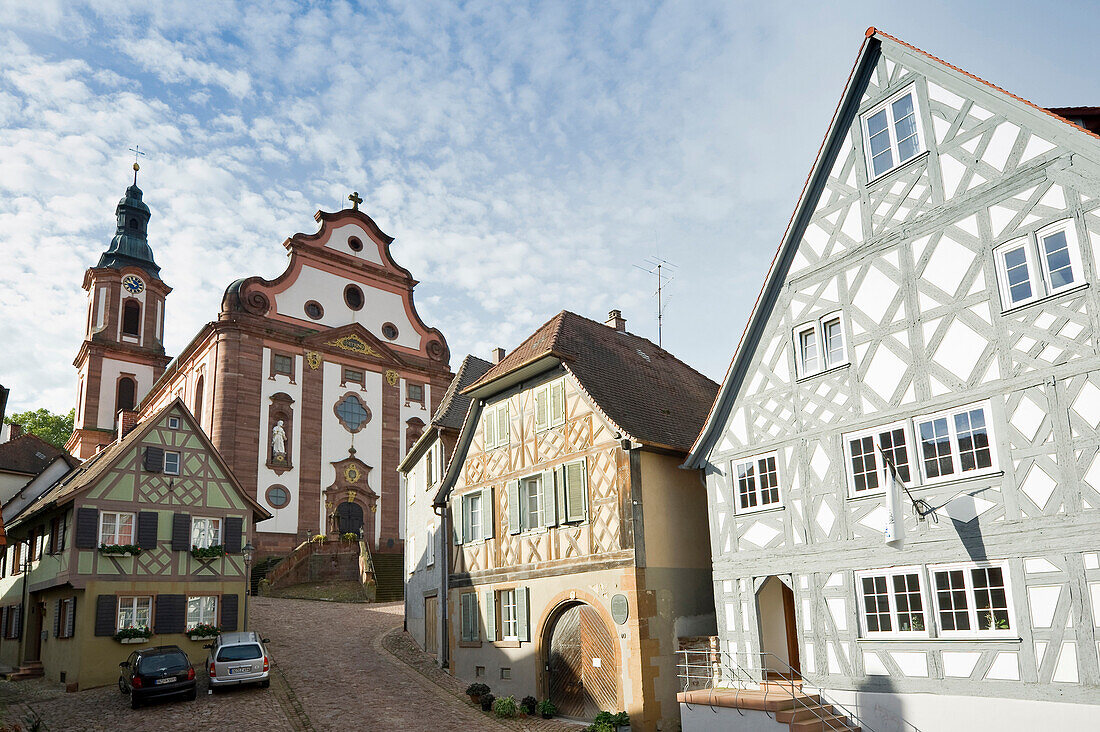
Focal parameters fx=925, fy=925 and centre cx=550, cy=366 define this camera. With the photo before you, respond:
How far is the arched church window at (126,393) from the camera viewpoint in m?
67.1

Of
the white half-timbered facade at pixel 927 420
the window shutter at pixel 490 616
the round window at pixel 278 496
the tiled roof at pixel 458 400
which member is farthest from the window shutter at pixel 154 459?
the white half-timbered facade at pixel 927 420

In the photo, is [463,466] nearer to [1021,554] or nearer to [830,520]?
[830,520]

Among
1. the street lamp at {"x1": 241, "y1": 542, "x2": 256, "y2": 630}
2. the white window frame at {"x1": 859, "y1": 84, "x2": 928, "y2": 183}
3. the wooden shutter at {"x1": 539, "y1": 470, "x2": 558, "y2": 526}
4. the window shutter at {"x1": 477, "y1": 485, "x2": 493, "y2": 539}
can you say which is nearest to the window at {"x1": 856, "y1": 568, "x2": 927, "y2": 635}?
the white window frame at {"x1": 859, "y1": 84, "x2": 928, "y2": 183}

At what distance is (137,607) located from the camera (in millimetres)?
27578

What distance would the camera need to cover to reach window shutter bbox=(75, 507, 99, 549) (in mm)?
26766

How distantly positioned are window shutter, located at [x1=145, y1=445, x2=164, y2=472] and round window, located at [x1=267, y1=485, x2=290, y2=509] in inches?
682

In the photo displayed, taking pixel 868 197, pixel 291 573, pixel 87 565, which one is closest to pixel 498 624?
pixel 87 565

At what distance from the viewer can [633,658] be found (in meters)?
19.8

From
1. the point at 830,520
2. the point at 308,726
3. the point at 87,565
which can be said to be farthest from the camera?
the point at 87,565

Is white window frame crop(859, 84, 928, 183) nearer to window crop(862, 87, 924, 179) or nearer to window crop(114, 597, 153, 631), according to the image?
window crop(862, 87, 924, 179)

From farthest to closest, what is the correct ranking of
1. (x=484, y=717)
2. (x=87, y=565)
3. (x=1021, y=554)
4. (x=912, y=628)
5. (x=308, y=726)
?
(x=87, y=565) → (x=484, y=717) → (x=308, y=726) → (x=912, y=628) → (x=1021, y=554)

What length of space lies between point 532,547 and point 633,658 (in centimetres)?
460

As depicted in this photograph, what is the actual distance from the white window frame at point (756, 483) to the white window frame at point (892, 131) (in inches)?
225

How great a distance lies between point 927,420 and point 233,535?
74.2 ft
